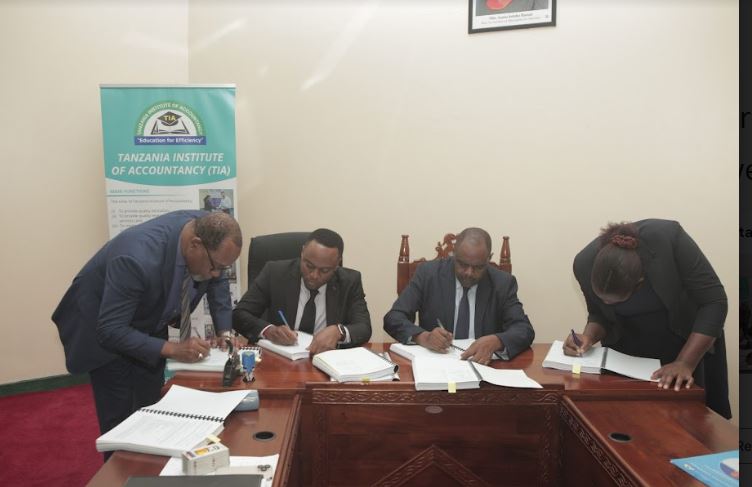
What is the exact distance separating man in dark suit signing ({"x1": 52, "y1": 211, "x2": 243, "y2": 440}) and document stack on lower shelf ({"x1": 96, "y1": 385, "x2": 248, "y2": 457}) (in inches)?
10.4

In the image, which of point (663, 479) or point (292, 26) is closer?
point (663, 479)

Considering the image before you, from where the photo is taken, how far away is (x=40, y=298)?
3.76 m

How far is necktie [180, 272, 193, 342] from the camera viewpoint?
195 cm

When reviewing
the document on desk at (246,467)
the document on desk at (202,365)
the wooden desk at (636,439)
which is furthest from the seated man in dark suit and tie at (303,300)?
the document on desk at (246,467)

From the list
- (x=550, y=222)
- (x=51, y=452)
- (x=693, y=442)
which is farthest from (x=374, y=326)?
(x=693, y=442)

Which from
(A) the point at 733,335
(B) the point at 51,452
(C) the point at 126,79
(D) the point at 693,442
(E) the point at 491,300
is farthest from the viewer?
(C) the point at 126,79

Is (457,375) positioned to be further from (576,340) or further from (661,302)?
(661,302)

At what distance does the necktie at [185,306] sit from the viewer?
1.95 m

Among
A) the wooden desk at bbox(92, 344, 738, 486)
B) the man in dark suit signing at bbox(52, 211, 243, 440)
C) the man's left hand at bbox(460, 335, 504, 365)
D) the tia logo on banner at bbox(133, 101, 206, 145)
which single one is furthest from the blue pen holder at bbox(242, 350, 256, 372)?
the tia logo on banner at bbox(133, 101, 206, 145)

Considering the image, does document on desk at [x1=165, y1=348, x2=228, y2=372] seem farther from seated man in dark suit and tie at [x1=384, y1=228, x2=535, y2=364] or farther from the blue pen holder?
seated man in dark suit and tie at [x1=384, y1=228, x2=535, y2=364]

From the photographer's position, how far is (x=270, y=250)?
113 inches

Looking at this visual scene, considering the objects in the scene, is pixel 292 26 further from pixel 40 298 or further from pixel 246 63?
pixel 40 298

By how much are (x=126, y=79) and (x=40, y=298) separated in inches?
66.3

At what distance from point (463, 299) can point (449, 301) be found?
0.07 meters
